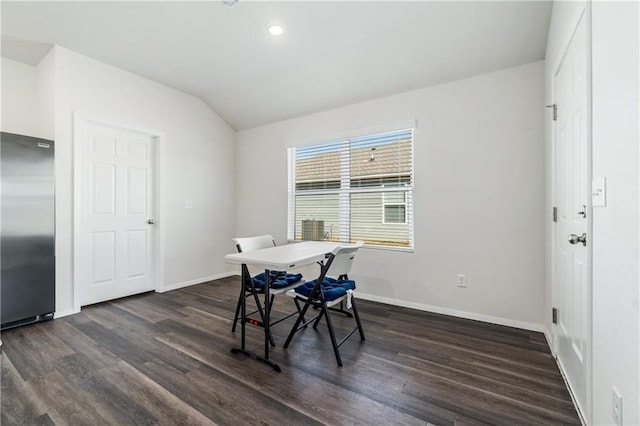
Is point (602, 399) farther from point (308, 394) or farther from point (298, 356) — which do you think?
point (298, 356)

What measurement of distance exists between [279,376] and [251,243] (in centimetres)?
127

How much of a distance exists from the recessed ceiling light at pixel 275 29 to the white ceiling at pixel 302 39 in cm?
5

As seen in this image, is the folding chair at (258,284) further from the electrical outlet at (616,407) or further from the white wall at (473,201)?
the electrical outlet at (616,407)

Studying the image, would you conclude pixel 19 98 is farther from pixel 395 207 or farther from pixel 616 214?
pixel 616 214

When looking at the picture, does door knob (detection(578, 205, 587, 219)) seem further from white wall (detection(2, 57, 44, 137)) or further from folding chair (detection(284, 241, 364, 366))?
white wall (detection(2, 57, 44, 137))

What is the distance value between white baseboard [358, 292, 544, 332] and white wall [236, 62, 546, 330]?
12 millimetres

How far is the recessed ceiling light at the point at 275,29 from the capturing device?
2.65 meters

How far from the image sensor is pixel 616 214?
1.07m

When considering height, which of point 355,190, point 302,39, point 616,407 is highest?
point 302,39

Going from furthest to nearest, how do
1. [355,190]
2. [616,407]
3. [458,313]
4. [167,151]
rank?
[167,151] → [355,190] → [458,313] → [616,407]

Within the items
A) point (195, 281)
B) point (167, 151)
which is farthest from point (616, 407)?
point (167, 151)

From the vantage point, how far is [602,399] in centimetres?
121

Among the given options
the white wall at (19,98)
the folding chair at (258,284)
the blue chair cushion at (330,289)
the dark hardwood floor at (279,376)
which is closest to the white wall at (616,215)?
the dark hardwood floor at (279,376)

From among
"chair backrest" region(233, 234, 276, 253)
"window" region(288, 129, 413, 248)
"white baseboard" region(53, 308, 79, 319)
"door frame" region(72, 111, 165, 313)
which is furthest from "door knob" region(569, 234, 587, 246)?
"white baseboard" region(53, 308, 79, 319)
